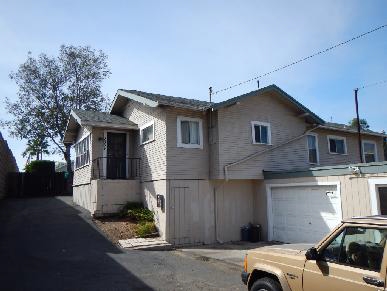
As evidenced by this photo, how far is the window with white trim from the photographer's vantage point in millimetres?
19922

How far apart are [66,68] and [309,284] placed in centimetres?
3673

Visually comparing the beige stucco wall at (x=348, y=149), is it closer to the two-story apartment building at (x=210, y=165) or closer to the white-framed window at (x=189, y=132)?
the two-story apartment building at (x=210, y=165)

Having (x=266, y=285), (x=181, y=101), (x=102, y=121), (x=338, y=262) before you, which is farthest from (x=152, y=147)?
(x=338, y=262)

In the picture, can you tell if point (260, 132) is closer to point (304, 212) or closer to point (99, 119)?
point (304, 212)

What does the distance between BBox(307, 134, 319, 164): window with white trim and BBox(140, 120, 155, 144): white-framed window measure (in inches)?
341

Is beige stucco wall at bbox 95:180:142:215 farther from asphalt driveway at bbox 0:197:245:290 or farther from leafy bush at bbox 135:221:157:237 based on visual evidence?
leafy bush at bbox 135:221:157:237

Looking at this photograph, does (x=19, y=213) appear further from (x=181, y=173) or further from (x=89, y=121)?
(x=181, y=173)

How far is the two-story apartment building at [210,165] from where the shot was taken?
582 inches

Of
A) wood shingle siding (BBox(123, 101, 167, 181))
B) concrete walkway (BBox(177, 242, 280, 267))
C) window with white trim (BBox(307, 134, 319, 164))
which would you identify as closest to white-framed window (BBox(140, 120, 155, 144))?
wood shingle siding (BBox(123, 101, 167, 181))

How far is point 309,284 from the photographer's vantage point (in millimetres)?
4938

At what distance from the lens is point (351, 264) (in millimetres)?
4586

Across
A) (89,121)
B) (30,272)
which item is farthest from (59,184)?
(30,272)

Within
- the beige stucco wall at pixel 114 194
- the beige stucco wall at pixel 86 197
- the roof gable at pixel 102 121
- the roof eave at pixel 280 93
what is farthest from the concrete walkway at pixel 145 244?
the roof gable at pixel 102 121

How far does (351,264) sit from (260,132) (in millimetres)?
12620
